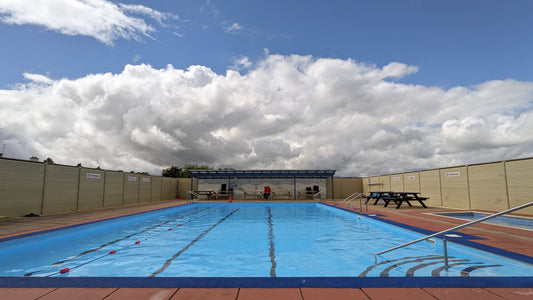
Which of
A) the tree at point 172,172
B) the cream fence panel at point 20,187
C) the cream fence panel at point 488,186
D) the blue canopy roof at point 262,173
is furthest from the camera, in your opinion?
the tree at point 172,172

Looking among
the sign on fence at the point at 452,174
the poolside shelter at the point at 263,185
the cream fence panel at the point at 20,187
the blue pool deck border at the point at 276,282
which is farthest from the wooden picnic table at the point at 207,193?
the blue pool deck border at the point at 276,282

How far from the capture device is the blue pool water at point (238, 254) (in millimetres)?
4488

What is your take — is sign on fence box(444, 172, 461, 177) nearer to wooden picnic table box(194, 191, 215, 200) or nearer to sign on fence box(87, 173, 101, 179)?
wooden picnic table box(194, 191, 215, 200)

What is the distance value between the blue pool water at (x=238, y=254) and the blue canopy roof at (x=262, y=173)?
44.7 feet

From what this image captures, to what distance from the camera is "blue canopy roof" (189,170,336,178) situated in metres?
22.5

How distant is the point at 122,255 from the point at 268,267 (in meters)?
3.38

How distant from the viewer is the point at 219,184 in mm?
24328

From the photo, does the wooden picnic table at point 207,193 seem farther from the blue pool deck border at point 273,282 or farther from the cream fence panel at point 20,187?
the blue pool deck border at point 273,282

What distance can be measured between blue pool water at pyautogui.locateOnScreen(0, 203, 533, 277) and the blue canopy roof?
13615mm

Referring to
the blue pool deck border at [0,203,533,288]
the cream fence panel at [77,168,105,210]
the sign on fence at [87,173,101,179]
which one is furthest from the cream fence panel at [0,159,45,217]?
the blue pool deck border at [0,203,533,288]

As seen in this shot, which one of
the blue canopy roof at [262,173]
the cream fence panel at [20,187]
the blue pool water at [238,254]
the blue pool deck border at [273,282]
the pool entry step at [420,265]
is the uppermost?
the blue canopy roof at [262,173]

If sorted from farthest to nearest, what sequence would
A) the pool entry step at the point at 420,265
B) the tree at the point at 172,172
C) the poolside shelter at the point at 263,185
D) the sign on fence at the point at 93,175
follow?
the tree at the point at 172,172
the poolside shelter at the point at 263,185
the sign on fence at the point at 93,175
the pool entry step at the point at 420,265

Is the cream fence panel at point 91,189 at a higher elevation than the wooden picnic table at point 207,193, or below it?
higher

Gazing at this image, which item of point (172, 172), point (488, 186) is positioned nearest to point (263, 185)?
point (488, 186)
